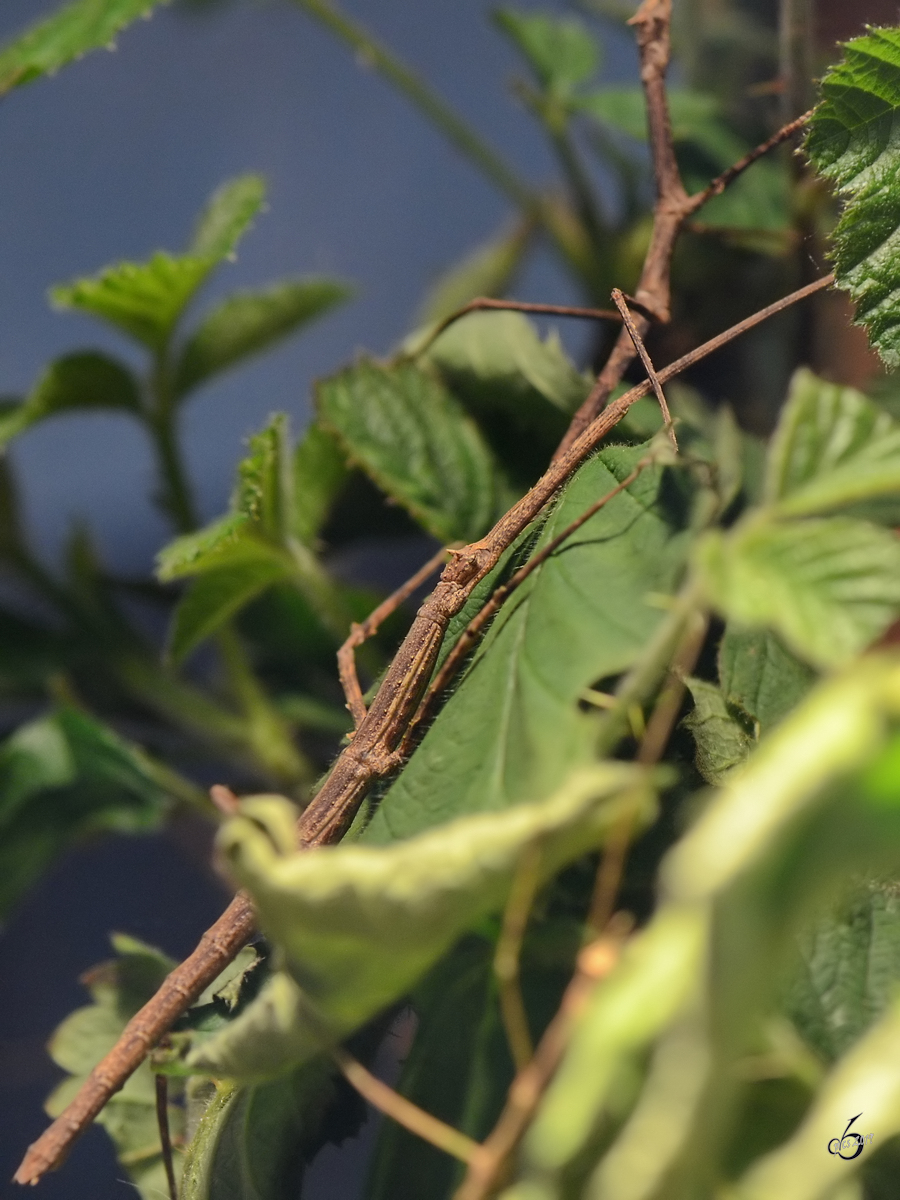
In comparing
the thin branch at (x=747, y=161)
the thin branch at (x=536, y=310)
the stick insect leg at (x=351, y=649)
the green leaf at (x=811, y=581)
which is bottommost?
the green leaf at (x=811, y=581)

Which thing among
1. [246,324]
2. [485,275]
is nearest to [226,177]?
[485,275]

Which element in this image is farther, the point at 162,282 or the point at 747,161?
the point at 162,282

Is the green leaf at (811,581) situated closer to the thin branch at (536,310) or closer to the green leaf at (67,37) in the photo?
the thin branch at (536,310)

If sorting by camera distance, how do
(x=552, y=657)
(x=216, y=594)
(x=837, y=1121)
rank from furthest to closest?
Answer: (x=216, y=594), (x=552, y=657), (x=837, y=1121)

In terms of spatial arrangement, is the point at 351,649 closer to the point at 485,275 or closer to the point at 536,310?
the point at 536,310

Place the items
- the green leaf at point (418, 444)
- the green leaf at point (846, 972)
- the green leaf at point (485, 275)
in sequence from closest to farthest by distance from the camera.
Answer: the green leaf at point (846, 972) < the green leaf at point (418, 444) < the green leaf at point (485, 275)

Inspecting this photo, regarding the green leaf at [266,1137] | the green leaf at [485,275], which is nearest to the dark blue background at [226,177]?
the green leaf at [485,275]

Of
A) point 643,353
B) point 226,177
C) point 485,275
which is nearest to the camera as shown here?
point 643,353
